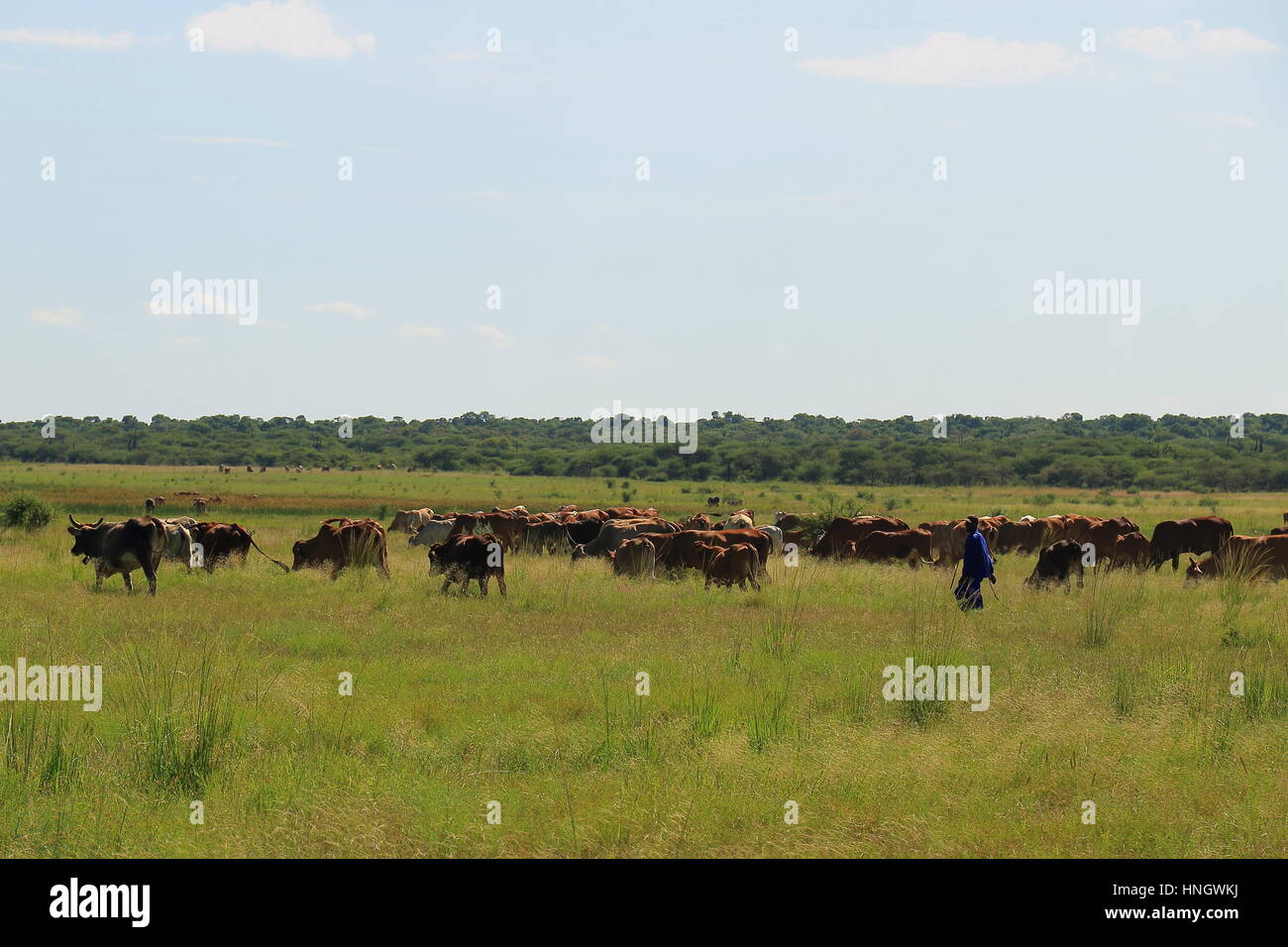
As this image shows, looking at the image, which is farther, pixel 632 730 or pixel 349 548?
pixel 349 548

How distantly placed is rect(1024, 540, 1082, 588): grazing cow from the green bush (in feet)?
86.2

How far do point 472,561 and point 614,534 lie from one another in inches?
339

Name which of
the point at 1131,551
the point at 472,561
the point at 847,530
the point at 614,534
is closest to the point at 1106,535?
the point at 1131,551

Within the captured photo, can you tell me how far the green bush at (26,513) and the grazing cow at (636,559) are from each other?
19.2 m

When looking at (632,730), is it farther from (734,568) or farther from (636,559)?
Answer: (636,559)

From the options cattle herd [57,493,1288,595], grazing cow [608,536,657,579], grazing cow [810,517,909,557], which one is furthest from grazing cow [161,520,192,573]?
grazing cow [810,517,909,557]

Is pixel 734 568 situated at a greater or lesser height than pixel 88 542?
lesser

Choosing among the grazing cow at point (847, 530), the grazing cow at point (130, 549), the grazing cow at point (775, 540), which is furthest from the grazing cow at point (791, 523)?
the grazing cow at point (130, 549)

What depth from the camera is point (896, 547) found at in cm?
2548

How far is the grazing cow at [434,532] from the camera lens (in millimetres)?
32500

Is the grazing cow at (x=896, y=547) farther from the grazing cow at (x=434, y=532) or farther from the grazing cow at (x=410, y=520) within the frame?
the grazing cow at (x=410, y=520)

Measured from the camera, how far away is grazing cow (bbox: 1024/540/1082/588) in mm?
19141

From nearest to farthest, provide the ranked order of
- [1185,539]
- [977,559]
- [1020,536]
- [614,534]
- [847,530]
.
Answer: [977,559] < [1185,539] < [614,534] < [847,530] < [1020,536]
